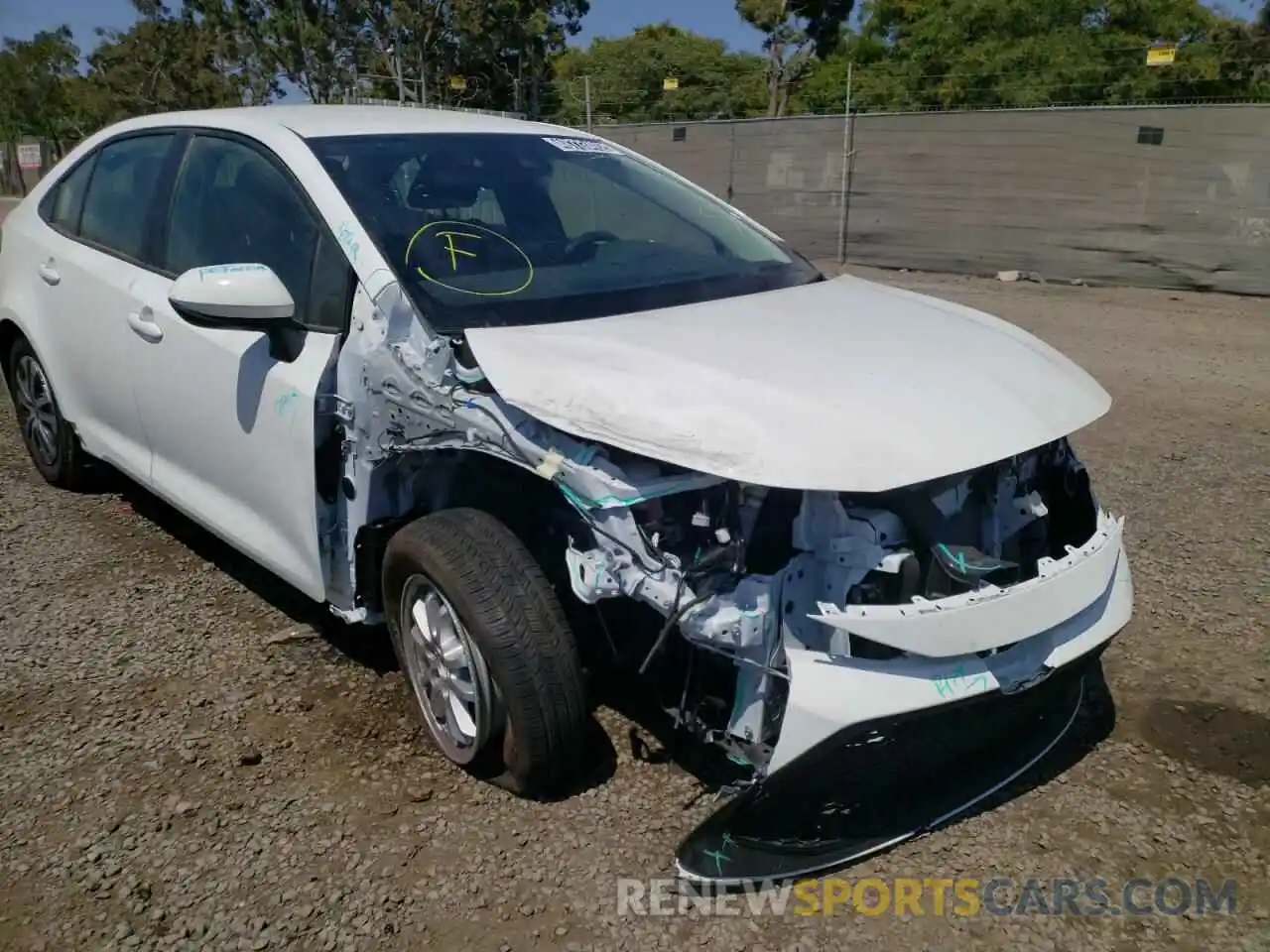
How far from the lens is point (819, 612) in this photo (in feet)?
7.79

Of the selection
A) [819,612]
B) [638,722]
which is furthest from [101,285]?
[819,612]

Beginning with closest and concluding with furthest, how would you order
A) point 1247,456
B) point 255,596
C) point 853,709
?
point 853,709 → point 255,596 → point 1247,456

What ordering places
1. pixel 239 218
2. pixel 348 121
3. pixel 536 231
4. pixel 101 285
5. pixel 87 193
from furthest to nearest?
1. pixel 87 193
2. pixel 101 285
3. pixel 348 121
4. pixel 239 218
5. pixel 536 231

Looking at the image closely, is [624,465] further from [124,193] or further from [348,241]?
[124,193]

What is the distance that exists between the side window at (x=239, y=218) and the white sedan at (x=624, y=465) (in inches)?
0.5

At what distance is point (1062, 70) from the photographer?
24969 mm

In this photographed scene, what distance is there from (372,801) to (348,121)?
2.22 metres

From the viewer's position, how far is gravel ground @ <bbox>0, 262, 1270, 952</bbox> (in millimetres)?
2447

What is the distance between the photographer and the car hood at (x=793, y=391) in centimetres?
234

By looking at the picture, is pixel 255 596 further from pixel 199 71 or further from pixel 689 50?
pixel 689 50

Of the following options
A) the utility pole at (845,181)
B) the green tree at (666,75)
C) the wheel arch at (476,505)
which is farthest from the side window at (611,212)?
the green tree at (666,75)

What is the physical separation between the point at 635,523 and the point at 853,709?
62cm

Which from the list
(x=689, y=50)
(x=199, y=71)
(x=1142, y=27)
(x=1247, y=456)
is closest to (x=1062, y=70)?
(x=1142, y=27)

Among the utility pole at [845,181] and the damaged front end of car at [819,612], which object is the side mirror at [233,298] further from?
the utility pole at [845,181]
